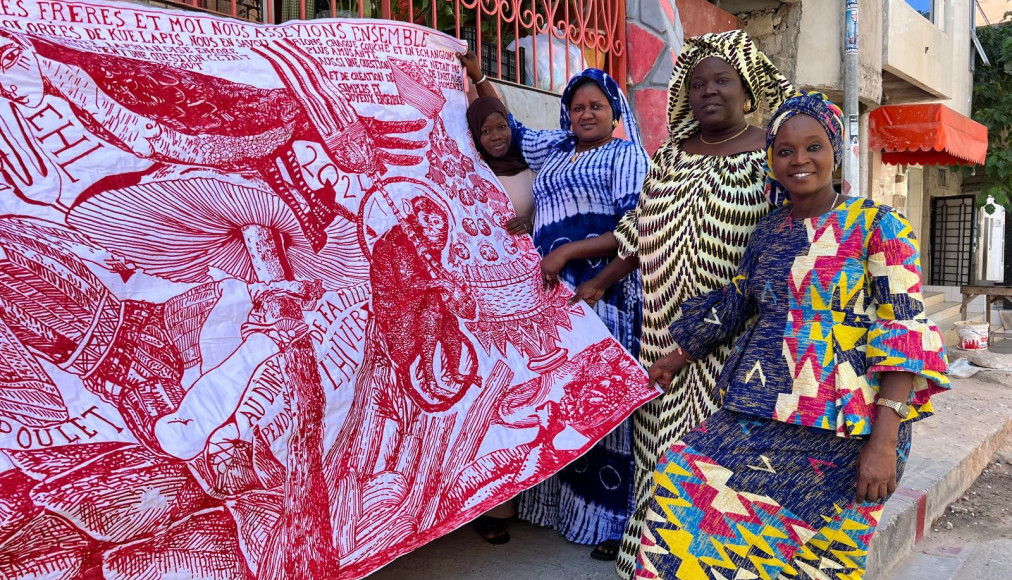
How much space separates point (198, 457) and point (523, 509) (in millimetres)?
1770

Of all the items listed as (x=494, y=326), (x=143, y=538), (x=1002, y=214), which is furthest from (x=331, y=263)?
(x=1002, y=214)

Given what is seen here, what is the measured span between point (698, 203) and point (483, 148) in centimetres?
96

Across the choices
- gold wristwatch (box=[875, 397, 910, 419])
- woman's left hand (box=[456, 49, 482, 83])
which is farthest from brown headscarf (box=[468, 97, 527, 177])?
gold wristwatch (box=[875, 397, 910, 419])

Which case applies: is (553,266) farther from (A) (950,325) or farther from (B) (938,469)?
(A) (950,325)

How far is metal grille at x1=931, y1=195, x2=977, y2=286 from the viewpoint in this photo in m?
14.0

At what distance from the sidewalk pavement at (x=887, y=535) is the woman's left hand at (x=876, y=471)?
1152 millimetres

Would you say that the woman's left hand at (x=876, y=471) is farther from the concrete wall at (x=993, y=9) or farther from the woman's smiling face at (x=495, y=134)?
the concrete wall at (x=993, y=9)

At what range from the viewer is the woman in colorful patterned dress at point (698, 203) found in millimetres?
2266

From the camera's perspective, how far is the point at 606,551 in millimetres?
2809

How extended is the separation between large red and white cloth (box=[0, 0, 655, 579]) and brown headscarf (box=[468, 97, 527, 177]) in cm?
22

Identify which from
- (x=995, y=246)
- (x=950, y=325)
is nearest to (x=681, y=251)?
(x=950, y=325)

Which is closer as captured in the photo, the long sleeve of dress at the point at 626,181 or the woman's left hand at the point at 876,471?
the woman's left hand at the point at 876,471

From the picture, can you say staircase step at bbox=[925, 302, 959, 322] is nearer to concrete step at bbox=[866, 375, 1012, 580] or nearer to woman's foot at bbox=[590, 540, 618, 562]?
concrete step at bbox=[866, 375, 1012, 580]

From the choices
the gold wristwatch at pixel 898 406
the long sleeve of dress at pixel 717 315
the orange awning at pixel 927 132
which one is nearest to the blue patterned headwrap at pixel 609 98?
the long sleeve of dress at pixel 717 315
